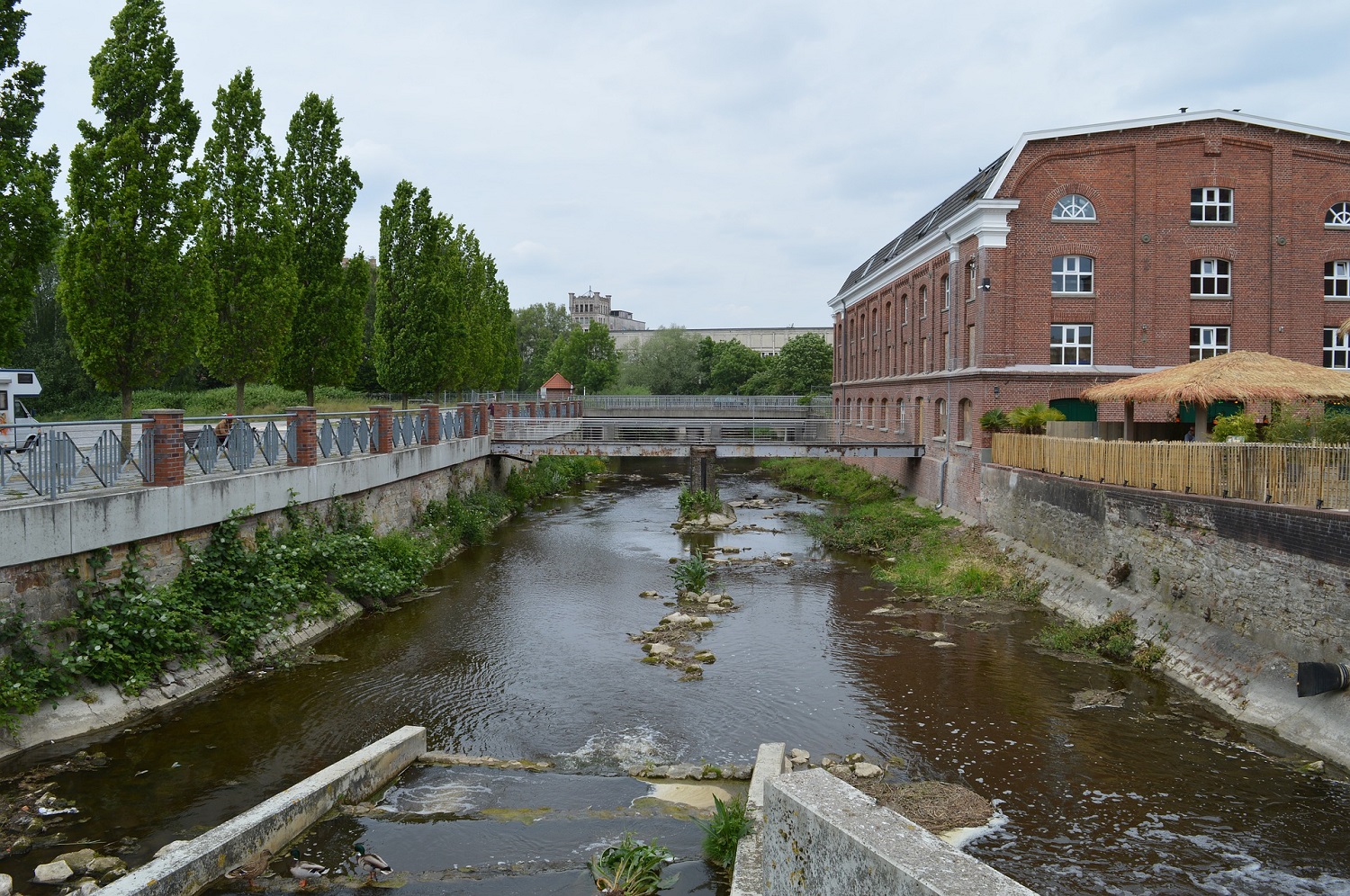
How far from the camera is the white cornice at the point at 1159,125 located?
24.1 m

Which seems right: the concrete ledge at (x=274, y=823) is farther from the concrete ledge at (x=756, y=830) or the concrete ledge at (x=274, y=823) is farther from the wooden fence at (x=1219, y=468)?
the wooden fence at (x=1219, y=468)

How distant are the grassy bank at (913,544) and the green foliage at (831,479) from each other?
0.06 meters

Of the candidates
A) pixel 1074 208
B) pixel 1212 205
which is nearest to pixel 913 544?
pixel 1074 208

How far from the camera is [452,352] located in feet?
111

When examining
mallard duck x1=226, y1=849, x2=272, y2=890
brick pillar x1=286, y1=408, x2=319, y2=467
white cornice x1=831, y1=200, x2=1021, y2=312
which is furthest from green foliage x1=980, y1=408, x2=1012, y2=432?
mallard duck x1=226, y1=849, x2=272, y2=890

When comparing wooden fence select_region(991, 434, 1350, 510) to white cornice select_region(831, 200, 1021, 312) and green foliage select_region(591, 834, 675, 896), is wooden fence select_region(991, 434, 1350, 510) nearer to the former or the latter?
white cornice select_region(831, 200, 1021, 312)

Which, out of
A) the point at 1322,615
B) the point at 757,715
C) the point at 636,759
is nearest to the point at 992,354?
the point at 1322,615

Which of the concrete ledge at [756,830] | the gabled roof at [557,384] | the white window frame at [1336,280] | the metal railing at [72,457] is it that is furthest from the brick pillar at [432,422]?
the gabled roof at [557,384]

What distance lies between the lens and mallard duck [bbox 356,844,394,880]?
7.34 metres

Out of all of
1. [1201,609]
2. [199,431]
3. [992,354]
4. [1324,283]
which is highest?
[1324,283]

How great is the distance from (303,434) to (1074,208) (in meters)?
20.6

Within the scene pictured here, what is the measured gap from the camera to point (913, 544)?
77.0 feet

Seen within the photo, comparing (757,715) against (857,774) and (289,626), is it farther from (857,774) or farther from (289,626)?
(289,626)

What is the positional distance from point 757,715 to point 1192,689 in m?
6.09
